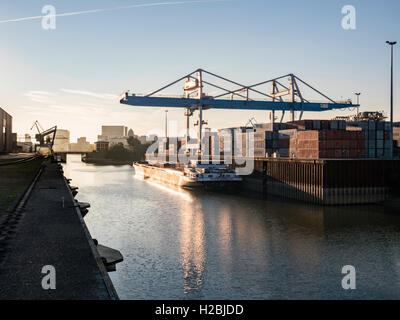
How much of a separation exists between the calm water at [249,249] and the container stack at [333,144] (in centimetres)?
980

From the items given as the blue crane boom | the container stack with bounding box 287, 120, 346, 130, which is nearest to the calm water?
the container stack with bounding box 287, 120, 346, 130

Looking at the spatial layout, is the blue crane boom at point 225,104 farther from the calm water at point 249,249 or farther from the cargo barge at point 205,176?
the calm water at point 249,249

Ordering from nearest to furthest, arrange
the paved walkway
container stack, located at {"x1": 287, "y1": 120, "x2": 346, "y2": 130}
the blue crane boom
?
the paved walkway
container stack, located at {"x1": 287, "y1": 120, "x2": 346, "y2": 130}
the blue crane boom

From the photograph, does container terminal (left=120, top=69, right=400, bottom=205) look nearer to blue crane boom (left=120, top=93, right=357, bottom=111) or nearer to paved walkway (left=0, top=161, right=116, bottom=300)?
blue crane boom (left=120, top=93, right=357, bottom=111)

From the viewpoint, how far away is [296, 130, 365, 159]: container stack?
47062 mm

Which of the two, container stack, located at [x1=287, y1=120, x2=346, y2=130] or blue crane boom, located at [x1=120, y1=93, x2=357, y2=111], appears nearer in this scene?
container stack, located at [x1=287, y1=120, x2=346, y2=130]

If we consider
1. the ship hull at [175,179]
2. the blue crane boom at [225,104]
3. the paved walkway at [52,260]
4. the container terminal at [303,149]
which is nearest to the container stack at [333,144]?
the container terminal at [303,149]

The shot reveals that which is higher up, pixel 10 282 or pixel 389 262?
pixel 10 282

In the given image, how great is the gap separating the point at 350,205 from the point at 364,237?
14363mm

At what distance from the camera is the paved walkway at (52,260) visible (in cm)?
931

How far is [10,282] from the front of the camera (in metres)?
9.78
